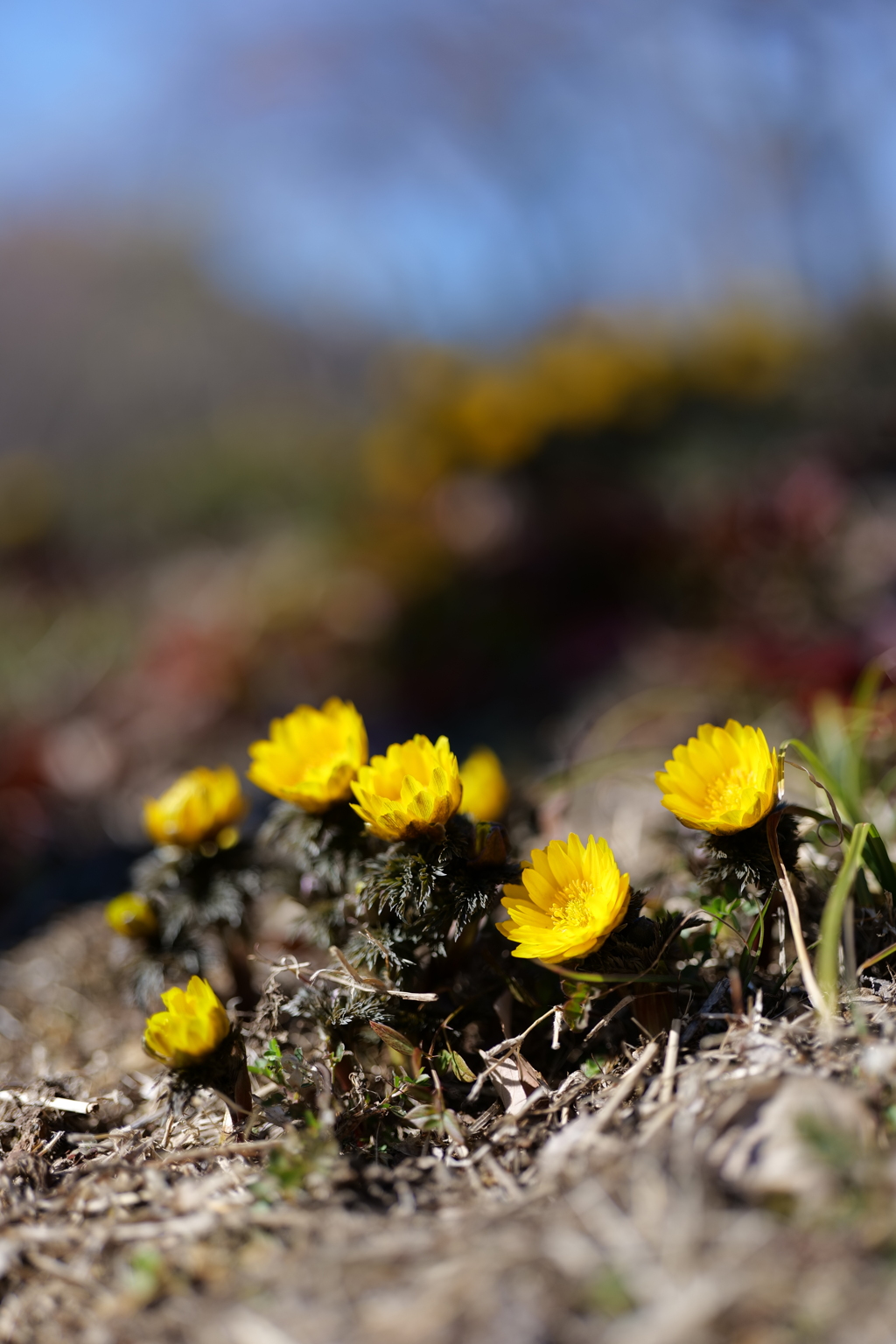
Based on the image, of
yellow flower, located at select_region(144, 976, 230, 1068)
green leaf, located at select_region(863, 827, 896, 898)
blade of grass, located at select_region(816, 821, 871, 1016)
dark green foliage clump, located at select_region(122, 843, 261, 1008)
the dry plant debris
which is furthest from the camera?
dark green foliage clump, located at select_region(122, 843, 261, 1008)

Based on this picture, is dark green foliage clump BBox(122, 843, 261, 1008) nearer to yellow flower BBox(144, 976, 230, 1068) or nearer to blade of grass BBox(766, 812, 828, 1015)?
yellow flower BBox(144, 976, 230, 1068)

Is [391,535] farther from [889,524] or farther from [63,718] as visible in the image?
[889,524]

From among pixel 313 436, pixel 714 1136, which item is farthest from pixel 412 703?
pixel 313 436

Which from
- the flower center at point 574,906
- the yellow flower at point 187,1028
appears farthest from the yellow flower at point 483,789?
the yellow flower at point 187,1028

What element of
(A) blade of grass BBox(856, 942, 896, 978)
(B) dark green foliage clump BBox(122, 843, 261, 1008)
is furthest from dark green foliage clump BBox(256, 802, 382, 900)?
(A) blade of grass BBox(856, 942, 896, 978)

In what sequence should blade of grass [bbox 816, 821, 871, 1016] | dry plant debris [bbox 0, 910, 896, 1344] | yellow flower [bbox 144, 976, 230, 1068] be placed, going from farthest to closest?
yellow flower [bbox 144, 976, 230, 1068] → blade of grass [bbox 816, 821, 871, 1016] → dry plant debris [bbox 0, 910, 896, 1344]

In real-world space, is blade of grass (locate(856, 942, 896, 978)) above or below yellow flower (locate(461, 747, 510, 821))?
below
